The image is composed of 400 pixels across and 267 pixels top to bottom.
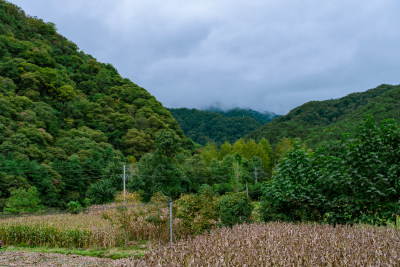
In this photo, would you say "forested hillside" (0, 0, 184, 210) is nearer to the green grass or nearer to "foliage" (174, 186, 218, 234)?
the green grass

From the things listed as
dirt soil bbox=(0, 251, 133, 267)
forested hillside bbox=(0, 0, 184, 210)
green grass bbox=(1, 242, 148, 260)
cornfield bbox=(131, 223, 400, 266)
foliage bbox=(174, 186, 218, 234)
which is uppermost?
forested hillside bbox=(0, 0, 184, 210)

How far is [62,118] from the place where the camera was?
4606 cm

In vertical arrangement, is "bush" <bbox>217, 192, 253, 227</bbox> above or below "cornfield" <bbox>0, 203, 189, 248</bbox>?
above

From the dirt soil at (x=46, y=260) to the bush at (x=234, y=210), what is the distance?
12.5ft

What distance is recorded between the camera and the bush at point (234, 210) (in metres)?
9.98

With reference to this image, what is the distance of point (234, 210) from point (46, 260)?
19.1 ft

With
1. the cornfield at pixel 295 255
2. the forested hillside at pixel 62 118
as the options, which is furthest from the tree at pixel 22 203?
the cornfield at pixel 295 255

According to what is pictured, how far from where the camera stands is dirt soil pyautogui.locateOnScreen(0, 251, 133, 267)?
7.89 m

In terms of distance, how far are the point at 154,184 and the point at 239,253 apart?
22.3m

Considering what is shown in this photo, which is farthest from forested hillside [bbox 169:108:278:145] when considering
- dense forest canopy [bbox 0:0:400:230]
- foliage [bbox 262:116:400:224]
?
foliage [bbox 262:116:400:224]

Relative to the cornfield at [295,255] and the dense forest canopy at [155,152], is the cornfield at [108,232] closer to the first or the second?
the dense forest canopy at [155,152]

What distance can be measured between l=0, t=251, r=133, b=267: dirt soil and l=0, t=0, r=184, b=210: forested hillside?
18278 millimetres

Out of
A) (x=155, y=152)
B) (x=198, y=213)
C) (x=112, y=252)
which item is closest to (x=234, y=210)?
(x=198, y=213)

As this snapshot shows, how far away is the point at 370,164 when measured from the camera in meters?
8.42
